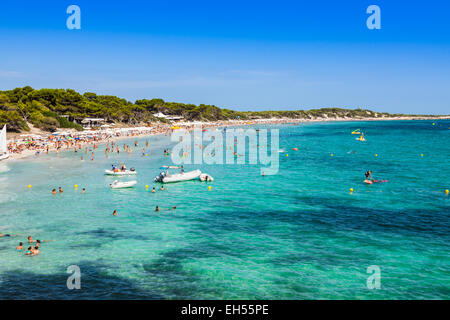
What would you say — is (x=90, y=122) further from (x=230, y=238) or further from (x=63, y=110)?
(x=230, y=238)

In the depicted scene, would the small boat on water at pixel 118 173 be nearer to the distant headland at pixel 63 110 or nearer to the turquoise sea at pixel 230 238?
the turquoise sea at pixel 230 238

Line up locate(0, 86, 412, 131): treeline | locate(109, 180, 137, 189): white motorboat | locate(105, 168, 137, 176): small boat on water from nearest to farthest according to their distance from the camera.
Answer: locate(109, 180, 137, 189): white motorboat
locate(105, 168, 137, 176): small boat on water
locate(0, 86, 412, 131): treeline

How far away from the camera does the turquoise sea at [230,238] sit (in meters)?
16.7

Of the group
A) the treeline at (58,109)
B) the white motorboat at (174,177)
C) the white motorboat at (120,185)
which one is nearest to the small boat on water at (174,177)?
the white motorboat at (174,177)

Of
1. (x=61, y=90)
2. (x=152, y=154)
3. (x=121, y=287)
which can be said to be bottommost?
(x=121, y=287)

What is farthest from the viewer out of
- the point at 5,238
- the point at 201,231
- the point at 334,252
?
the point at 201,231

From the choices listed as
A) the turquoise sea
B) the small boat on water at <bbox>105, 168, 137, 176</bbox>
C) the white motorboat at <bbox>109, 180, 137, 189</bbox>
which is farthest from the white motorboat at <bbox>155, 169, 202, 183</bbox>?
the small boat on water at <bbox>105, 168, 137, 176</bbox>

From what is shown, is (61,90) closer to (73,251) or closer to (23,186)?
(23,186)

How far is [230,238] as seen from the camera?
23.1 m

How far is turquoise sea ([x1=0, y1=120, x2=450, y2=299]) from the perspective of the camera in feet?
54.7

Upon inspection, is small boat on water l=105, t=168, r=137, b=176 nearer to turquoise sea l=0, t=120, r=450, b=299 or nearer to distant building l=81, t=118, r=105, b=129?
turquoise sea l=0, t=120, r=450, b=299
